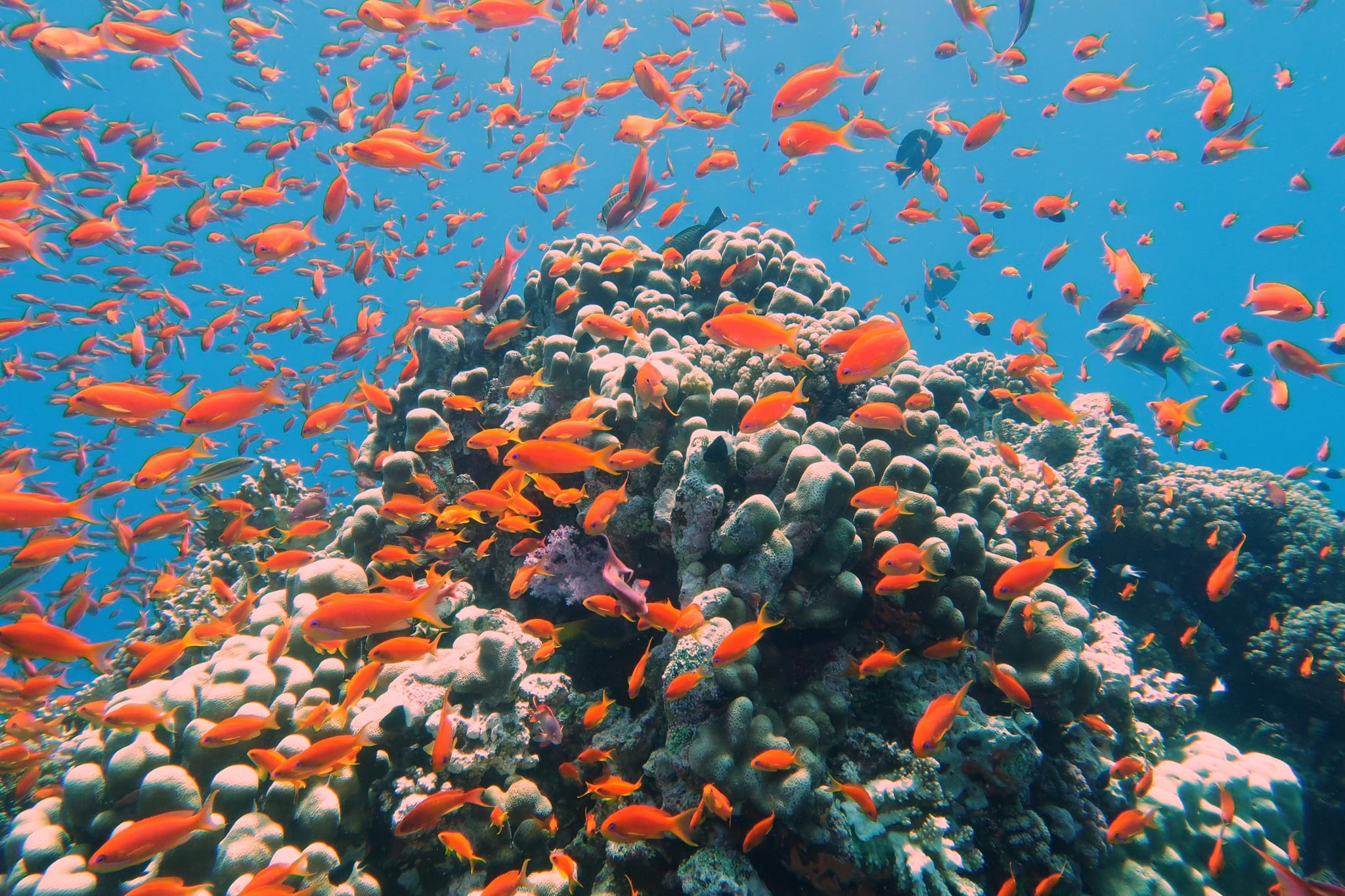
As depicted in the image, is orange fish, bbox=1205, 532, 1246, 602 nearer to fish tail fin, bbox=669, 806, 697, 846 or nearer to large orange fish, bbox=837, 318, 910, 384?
large orange fish, bbox=837, 318, 910, 384

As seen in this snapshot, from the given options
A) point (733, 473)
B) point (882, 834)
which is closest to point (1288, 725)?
point (882, 834)

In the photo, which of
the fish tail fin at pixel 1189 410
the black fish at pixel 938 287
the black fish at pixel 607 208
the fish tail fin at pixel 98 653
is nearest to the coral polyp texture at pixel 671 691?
the fish tail fin at pixel 98 653

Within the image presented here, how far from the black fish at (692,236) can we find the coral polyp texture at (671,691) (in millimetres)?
1766

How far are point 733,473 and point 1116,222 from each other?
86.3 meters

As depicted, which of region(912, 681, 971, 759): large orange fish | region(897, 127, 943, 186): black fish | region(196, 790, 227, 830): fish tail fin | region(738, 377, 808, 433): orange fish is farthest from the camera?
region(897, 127, 943, 186): black fish

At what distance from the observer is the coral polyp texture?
127 inches

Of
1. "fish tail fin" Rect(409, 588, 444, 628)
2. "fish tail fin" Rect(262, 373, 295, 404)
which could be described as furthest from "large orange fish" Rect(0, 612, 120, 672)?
"fish tail fin" Rect(409, 588, 444, 628)

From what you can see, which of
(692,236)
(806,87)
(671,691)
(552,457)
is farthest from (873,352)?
(692,236)

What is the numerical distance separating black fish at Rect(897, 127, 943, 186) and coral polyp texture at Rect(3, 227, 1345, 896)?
4.89m

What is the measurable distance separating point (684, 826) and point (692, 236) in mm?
6522

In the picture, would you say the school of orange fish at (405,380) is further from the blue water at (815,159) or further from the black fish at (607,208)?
the blue water at (815,159)

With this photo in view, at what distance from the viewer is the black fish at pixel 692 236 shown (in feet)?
23.6

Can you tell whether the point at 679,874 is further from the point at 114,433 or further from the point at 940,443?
the point at 114,433

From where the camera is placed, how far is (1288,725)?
22.2 ft
